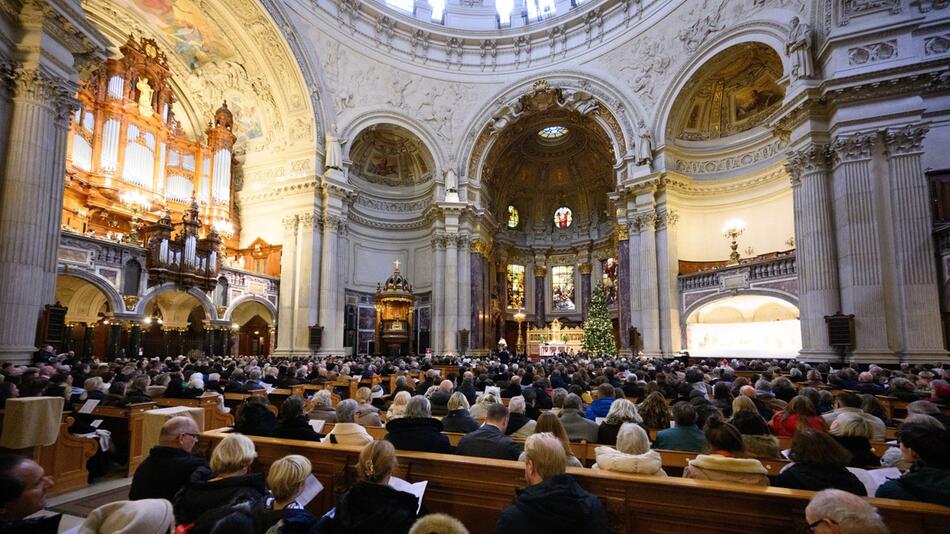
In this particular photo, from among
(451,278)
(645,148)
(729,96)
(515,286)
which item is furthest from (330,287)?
(729,96)

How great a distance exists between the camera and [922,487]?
2395 mm

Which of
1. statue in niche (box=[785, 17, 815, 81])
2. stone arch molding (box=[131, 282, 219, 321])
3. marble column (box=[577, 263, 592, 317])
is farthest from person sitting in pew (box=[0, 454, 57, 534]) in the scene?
marble column (box=[577, 263, 592, 317])

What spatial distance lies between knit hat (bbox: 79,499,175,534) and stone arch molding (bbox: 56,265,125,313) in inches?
531

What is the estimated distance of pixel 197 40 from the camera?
1895 centimetres

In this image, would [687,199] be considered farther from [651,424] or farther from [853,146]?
[651,424]

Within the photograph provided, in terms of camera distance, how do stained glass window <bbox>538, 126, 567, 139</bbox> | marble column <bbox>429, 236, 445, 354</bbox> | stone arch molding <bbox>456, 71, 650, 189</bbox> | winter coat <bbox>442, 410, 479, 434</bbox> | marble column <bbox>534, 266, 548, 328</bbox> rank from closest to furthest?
winter coat <bbox>442, 410, 479, 434</bbox> → stone arch molding <bbox>456, 71, 650, 189</bbox> → marble column <bbox>429, 236, 445, 354</bbox> → stained glass window <bbox>538, 126, 567, 139</bbox> → marble column <bbox>534, 266, 548, 328</bbox>

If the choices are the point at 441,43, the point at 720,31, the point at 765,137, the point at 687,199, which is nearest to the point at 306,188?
the point at 441,43

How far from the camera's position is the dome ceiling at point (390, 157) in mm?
22625

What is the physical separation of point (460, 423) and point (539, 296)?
24.2 m

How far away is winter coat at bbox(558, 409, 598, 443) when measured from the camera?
14.2 feet

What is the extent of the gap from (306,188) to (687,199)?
50.2 ft

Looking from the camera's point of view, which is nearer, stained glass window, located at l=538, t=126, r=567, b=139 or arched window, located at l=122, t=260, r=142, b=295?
arched window, located at l=122, t=260, r=142, b=295

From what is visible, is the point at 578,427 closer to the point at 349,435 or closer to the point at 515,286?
the point at 349,435

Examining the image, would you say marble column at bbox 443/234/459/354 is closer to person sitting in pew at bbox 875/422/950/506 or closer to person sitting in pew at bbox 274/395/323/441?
person sitting in pew at bbox 274/395/323/441
